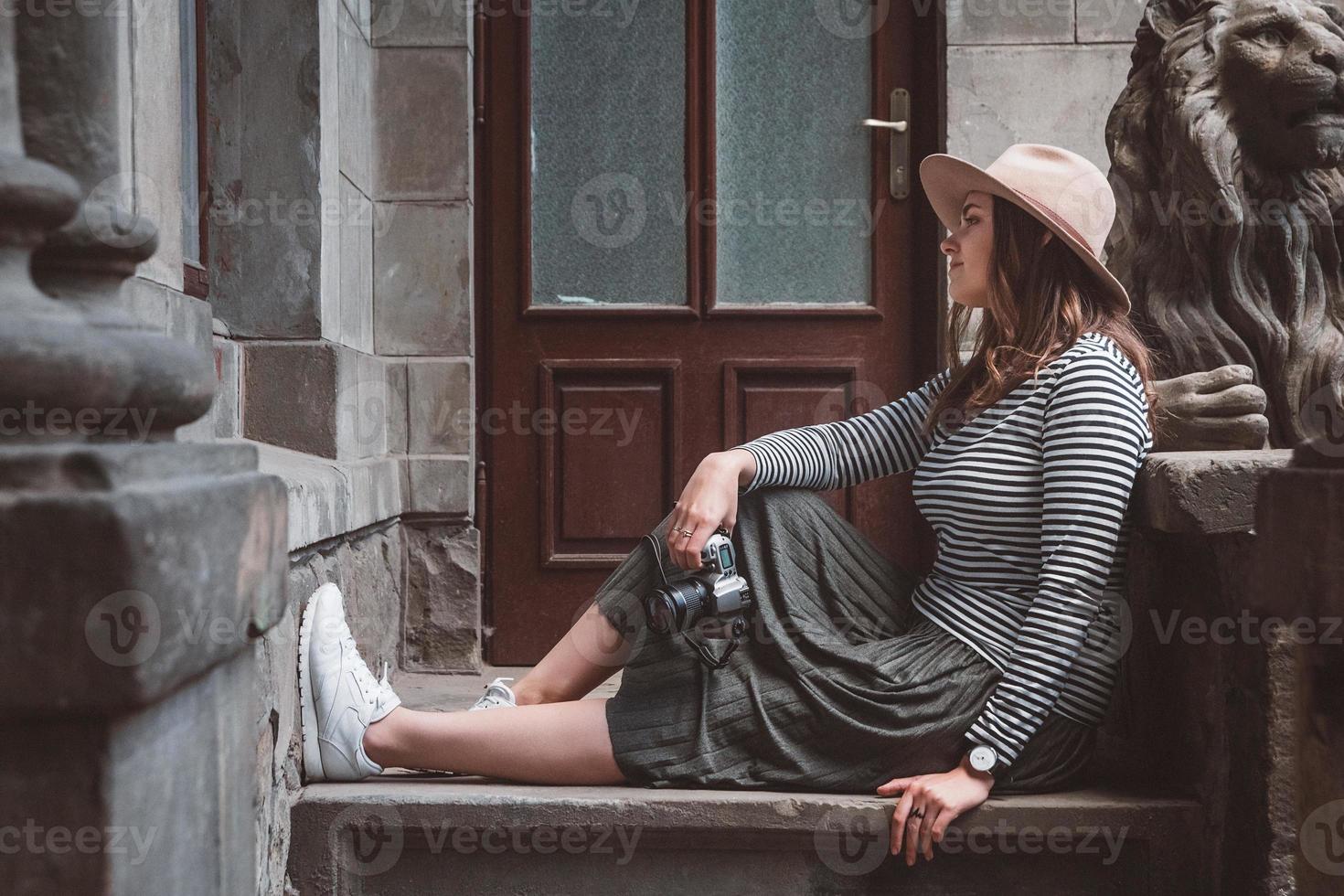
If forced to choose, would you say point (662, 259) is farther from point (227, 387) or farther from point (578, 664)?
point (578, 664)

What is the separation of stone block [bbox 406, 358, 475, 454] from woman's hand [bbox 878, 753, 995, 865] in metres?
1.79

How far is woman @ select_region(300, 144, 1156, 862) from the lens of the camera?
1.85 m

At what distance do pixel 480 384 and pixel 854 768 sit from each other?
183 cm

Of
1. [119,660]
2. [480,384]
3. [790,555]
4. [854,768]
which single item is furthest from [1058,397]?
[480,384]

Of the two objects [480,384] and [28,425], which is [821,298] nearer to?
[480,384]

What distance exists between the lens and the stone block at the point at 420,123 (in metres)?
3.24

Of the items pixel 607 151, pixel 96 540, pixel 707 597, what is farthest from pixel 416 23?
pixel 96 540

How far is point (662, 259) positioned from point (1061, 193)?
159 cm

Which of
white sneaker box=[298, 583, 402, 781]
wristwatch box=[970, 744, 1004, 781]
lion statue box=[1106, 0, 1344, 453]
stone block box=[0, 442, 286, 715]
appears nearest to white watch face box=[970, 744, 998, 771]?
wristwatch box=[970, 744, 1004, 781]

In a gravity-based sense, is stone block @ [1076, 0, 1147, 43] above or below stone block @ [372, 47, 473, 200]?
above

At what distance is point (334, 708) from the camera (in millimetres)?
2082

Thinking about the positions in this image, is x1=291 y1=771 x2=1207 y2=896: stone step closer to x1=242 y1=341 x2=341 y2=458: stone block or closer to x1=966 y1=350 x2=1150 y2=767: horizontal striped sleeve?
x1=966 y1=350 x2=1150 y2=767: horizontal striped sleeve

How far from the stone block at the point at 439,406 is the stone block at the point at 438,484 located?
0.03m

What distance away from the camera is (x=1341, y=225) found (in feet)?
7.23
